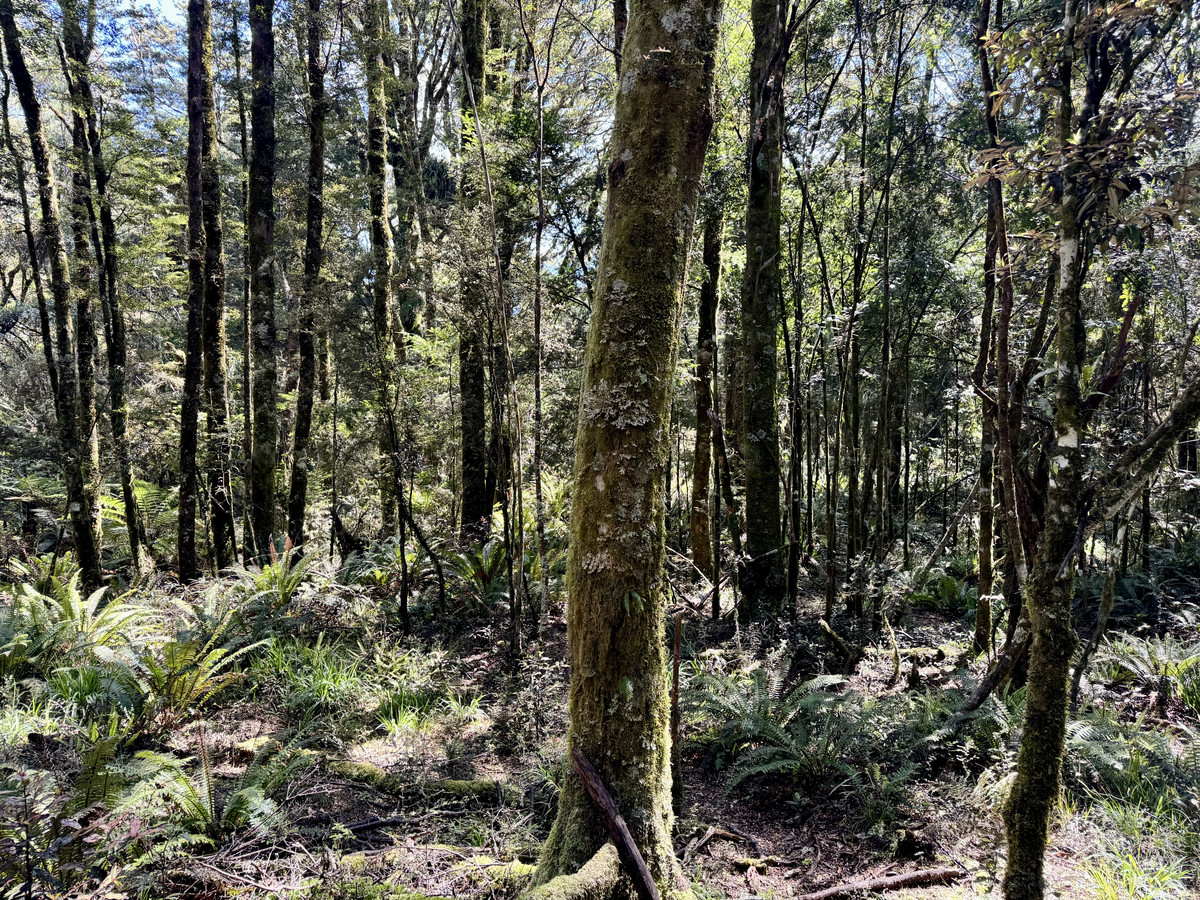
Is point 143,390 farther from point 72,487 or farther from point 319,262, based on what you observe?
point 319,262

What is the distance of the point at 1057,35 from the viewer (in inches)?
95.6

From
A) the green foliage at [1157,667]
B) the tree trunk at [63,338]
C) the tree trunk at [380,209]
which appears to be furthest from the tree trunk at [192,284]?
the green foliage at [1157,667]

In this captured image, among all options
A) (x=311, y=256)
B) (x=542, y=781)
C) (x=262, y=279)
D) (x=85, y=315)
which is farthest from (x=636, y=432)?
(x=85, y=315)

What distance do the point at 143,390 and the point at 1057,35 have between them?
1591 centimetres

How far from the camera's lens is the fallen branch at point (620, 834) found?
2.20 meters

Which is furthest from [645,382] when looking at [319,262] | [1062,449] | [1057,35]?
[319,262]

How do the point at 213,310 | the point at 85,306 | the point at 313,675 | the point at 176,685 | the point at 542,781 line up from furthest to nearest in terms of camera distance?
1. the point at 85,306
2. the point at 213,310
3. the point at 313,675
4. the point at 176,685
5. the point at 542,781

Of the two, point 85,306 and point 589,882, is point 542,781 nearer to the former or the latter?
point 589,882

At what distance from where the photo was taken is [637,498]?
244 cm

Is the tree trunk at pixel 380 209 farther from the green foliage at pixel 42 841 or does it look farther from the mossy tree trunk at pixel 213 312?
the green foliage at pixel 42 841

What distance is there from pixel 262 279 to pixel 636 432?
8613 mm

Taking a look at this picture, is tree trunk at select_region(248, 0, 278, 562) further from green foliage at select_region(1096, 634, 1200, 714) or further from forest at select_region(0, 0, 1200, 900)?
green foliage at select_region(1096, 634, 1200, 714)

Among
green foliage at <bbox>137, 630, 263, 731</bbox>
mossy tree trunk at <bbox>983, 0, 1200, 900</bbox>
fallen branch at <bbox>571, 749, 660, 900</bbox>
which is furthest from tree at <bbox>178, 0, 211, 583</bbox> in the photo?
mossy tree trunk at <bbox>983, 0, 1200, 900</bbox>

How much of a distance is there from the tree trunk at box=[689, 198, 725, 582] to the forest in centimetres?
9
